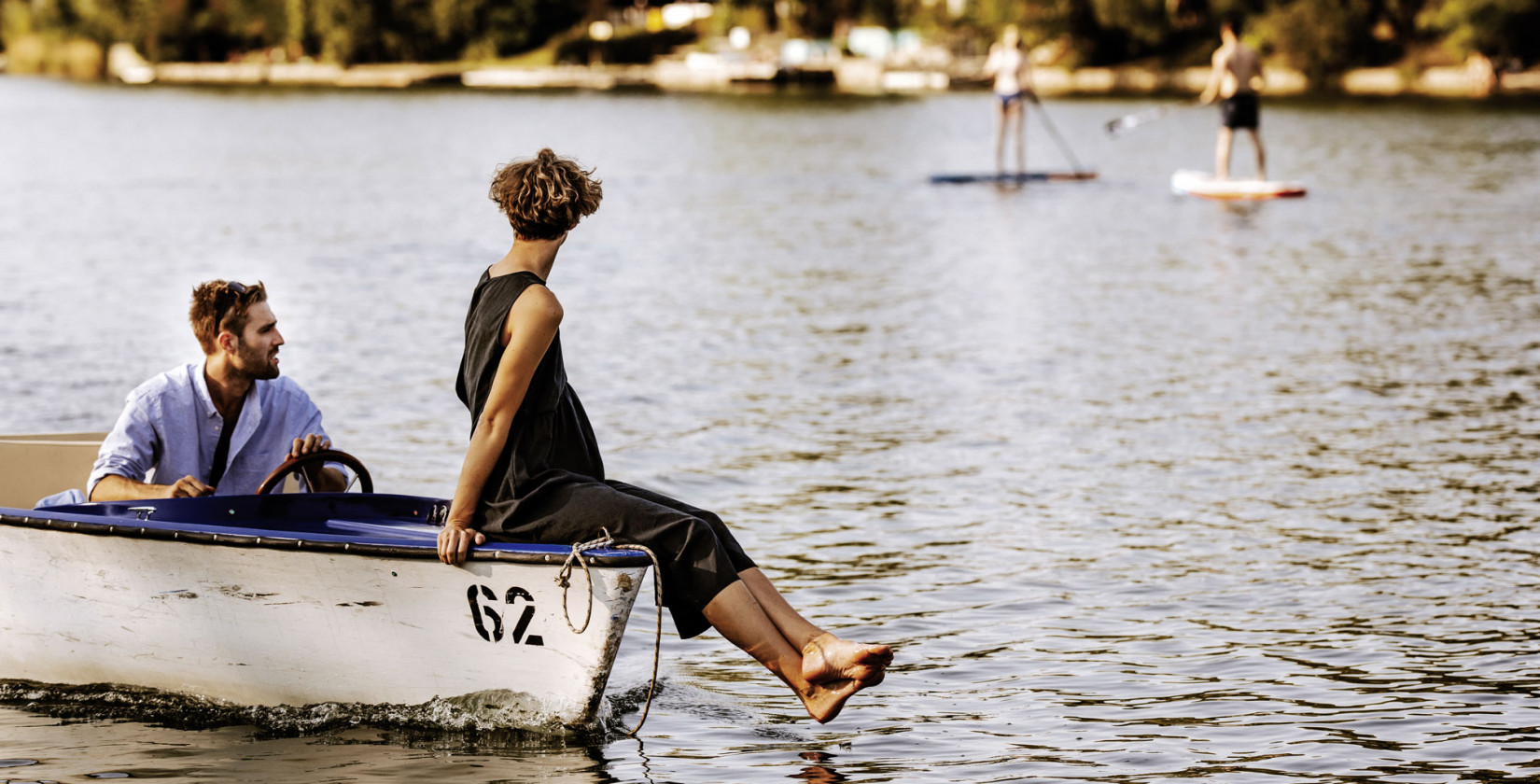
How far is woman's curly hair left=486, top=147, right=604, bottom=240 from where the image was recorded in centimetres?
619

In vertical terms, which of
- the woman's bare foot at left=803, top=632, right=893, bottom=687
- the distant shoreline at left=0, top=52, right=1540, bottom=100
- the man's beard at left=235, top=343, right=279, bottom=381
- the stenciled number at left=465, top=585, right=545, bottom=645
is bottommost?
the distant shoreline at left=0, top=52, right=1540, bottom=100

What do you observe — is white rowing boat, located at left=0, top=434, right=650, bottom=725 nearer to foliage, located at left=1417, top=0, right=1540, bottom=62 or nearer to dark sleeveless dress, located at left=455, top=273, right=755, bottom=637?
dark sleeveless dress, located at left=455, top=273, right=755, bottom=637

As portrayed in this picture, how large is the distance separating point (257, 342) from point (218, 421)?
0.38 m

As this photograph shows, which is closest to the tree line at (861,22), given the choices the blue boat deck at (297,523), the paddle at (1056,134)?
the paddle at (1056,134)

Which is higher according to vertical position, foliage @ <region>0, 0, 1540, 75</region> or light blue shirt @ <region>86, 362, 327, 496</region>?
foliage @ <region>0, 0, 1540, 75</region>

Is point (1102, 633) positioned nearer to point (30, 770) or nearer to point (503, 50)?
point (30, 770)

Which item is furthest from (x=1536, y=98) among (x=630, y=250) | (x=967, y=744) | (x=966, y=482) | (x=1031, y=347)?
(x=967, y=744)

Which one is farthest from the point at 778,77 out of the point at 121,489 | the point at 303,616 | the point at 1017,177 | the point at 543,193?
the point at 543,193

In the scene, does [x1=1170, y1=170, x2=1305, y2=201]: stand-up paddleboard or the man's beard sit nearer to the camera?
the man's beard

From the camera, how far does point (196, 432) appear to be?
7348 millimetres

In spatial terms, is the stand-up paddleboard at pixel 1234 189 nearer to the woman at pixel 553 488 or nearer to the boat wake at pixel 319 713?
the boat wake at pixel 319 713

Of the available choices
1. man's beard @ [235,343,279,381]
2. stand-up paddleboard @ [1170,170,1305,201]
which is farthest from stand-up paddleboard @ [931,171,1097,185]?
man's beard @ [235,343,279,381]

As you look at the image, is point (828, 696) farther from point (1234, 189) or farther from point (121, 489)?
point (1234, 189)

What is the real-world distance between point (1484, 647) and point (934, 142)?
1804 inches
